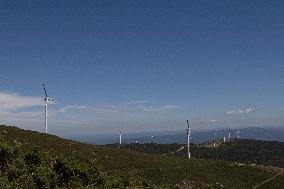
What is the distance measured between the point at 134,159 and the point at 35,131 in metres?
25.5

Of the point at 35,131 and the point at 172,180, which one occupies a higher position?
the point at 35,131

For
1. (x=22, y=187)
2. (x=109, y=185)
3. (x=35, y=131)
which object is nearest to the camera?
(x=22, y=187)

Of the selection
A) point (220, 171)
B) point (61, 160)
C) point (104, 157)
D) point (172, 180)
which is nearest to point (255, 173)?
point (220, 171)

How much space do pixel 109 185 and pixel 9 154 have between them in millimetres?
11274

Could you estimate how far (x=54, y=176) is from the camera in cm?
4712

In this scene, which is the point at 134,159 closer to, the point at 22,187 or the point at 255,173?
the point at 255,173

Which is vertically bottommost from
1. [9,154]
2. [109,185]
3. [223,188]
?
[223,188]

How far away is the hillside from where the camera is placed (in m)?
97.9

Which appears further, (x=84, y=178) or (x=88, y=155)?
(x=88, y=155)

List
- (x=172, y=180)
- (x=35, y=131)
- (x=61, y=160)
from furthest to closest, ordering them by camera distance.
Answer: (x=35, y=131), (x=172, y=180), (x=61, y=160)

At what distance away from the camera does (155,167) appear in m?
108

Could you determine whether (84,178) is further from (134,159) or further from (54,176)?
(134,159)

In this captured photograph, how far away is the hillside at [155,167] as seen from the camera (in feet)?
321

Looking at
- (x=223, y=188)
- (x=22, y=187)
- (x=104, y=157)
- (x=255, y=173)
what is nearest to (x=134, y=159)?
(x=104, y=157)
